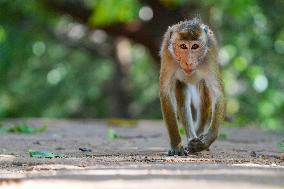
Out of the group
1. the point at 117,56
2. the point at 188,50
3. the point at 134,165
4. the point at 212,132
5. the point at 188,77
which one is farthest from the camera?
the point at 117,56

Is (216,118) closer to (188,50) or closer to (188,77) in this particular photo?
(188,77)

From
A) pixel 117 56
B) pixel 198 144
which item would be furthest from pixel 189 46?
pixel 117 56

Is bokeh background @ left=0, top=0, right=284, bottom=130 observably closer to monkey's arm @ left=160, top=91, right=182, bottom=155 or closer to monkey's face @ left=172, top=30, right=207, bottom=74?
monkey's face @ left=172, top=30, right=207, bottom=74

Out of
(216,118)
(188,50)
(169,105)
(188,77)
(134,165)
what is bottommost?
(134,165)

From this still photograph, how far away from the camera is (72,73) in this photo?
2400 cm

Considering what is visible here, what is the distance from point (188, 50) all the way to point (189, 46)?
0.15 ft

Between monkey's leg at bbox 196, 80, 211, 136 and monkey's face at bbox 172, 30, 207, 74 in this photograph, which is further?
monkey's leg at bbox 196, 80, 211, 136

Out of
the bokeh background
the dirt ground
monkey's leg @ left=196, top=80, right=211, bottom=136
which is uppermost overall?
the bokeh background

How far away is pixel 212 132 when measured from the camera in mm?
7938

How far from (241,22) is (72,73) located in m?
6.81

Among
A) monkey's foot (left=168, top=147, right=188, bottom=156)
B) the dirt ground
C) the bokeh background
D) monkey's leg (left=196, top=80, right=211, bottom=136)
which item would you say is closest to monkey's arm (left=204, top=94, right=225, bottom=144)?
the dirt ground

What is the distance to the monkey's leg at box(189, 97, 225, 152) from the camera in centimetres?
774

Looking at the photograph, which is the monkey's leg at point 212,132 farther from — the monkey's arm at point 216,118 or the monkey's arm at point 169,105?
the monkey's arm at point 169,105

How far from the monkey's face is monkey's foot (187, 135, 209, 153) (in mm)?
734
